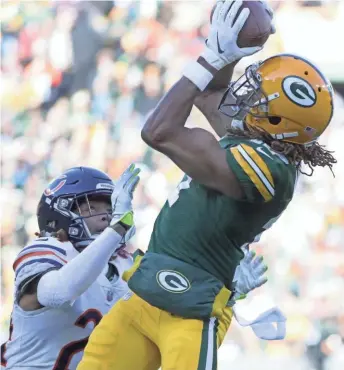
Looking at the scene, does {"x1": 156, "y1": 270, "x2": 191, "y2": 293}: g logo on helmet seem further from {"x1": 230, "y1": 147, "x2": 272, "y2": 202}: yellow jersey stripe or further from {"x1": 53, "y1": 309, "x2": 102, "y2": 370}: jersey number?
{"x1": 53, "y1": 309, "x2": 102, "y2": 370}: jersey number

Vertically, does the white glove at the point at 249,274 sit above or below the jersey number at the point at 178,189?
below

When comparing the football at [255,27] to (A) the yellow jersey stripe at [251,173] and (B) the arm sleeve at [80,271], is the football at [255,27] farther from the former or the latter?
(B) the arm sleeve at [80,271]

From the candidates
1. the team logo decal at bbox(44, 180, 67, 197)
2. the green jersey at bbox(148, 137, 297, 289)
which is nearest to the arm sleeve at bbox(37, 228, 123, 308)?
the green jersey at bbox(148, 137, 297, 289)

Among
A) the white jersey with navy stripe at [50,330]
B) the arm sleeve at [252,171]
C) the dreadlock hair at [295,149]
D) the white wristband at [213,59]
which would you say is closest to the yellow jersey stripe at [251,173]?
the arm sleeve at [252,171]

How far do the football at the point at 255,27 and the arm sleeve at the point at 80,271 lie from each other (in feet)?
2.02

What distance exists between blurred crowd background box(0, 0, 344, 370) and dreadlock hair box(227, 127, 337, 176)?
353cm

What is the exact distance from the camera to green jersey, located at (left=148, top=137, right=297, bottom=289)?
2109mm

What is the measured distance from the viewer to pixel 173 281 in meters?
2.14

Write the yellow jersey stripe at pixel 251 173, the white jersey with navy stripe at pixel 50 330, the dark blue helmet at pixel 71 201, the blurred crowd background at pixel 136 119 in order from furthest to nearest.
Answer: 1. the blurred crowd background at pixel 136 119
2. the dark blue helmet at pixel 71 201
3. the white jersey with navy stripe at pixel 50 330
4. the yellow jersey stripe at pixel 251 173

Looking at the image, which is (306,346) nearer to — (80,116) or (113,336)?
(80,116)

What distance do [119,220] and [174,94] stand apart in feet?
1.31

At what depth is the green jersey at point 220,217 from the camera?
2109 mm

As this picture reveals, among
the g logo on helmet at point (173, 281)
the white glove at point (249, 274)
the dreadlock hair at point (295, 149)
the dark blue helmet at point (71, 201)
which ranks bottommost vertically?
the dark blue helmet at point (71, 201)

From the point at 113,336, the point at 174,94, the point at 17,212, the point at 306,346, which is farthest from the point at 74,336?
the point at 17,212
